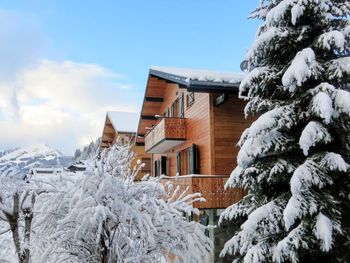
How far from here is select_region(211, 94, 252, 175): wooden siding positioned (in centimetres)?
1432

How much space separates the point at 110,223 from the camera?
7.27 metres

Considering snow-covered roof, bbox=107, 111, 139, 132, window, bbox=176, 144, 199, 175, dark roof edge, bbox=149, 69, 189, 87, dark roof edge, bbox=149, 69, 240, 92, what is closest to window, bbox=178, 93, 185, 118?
window, bbox=176, 144, 199, 175

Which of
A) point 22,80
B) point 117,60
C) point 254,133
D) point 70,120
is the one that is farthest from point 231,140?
point 70,120

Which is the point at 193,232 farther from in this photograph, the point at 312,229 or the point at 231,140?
the point at 231,140

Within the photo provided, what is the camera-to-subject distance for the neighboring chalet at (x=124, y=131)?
32.7 meters

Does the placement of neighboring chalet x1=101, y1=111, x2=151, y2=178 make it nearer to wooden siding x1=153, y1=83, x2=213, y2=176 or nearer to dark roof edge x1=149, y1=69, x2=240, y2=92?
wooden siding x1=153, y1=83, x2=213, y2=176

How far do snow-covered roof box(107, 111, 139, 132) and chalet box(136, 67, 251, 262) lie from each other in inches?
554

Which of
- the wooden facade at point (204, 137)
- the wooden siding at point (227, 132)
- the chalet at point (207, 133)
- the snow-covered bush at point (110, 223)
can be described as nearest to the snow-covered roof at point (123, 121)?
the wooden facade at point (204, 137)

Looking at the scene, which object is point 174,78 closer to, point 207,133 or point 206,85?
point 206,85

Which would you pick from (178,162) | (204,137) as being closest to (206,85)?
(204,137)

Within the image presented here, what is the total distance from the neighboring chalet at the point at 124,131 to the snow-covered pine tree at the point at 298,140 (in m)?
22.2

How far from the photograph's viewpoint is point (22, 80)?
22.2m

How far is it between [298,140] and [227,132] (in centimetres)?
538

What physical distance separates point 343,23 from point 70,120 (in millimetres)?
35272
